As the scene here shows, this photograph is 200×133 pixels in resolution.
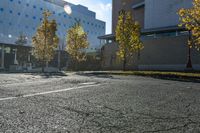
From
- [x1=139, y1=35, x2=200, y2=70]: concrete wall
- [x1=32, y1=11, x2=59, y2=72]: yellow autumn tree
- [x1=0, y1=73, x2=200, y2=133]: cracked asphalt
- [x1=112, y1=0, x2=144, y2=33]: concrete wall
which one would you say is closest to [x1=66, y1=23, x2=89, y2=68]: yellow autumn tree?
[x1=32, y1=11, x2=59, y2=72]: yellow autumn tree

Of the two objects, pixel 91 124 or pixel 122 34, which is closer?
pixel 91 124

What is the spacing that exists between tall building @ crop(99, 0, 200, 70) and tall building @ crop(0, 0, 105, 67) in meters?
18.7

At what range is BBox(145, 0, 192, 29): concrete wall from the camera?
2211 inches

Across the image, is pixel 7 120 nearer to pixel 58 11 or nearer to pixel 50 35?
pixel 50 35

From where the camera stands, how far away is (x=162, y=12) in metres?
59.2

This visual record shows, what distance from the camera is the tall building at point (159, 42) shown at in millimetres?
45719

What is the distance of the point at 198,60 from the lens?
43.0 metres

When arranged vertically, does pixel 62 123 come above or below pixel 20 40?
below

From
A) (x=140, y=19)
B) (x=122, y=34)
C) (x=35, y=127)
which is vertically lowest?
(x=35, y=127)

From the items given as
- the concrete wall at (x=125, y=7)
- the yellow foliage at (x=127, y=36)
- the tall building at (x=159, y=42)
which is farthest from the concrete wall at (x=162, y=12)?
the yellow foliage at (x=127, y=36)

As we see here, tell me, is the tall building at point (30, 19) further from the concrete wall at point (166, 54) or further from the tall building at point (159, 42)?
the concrete wall at point (166, 54)

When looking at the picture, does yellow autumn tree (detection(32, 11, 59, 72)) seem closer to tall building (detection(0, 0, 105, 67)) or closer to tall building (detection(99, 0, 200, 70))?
tall building (detection(99, 0, 200, 70))

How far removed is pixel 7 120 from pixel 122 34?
3454 centimetres

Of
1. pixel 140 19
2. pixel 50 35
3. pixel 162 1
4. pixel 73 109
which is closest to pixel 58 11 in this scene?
pixel 140 19
